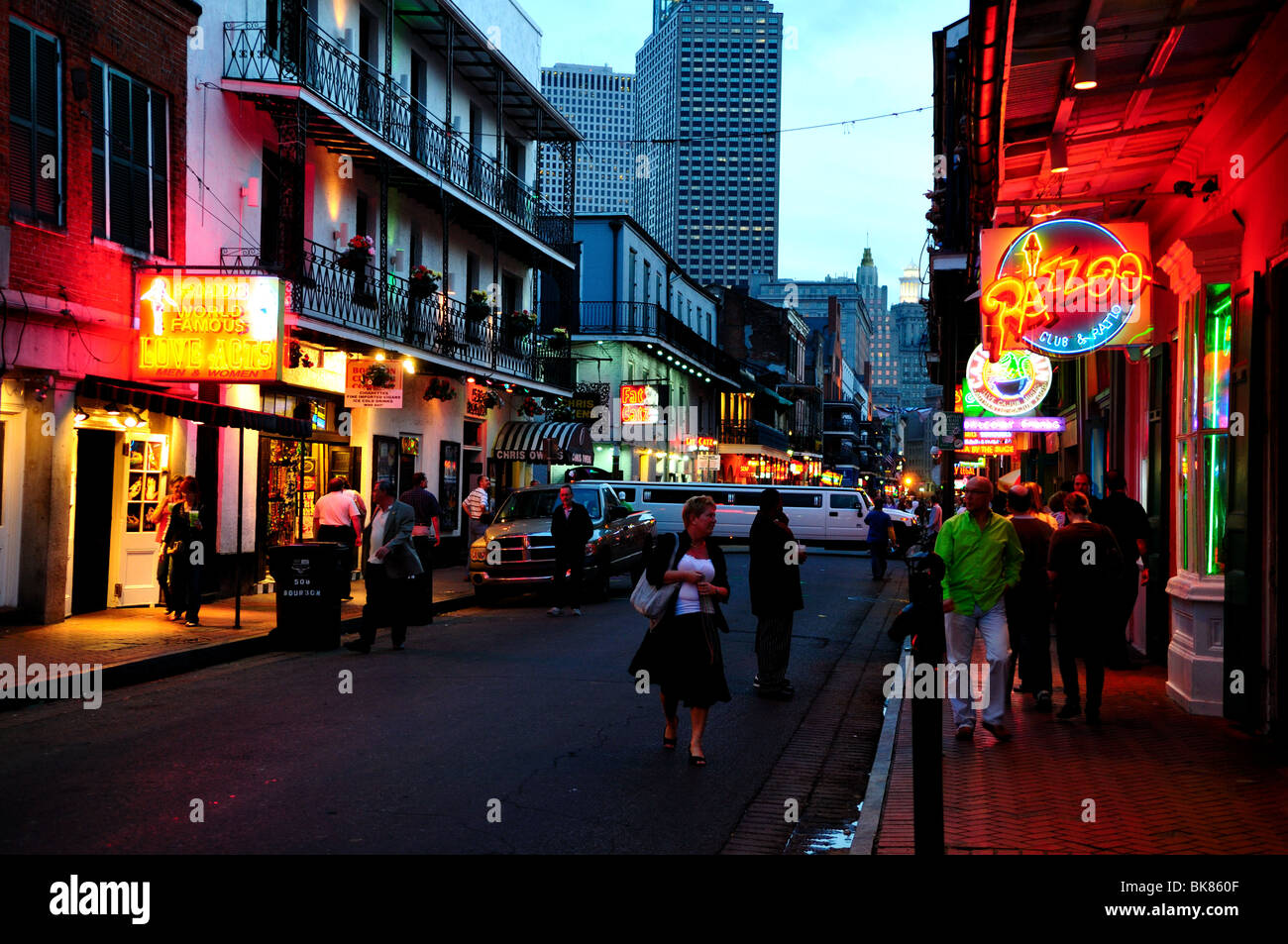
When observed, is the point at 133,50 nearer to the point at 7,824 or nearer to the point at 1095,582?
the point at 7,824

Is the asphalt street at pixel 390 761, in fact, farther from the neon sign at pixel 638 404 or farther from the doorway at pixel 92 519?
the neon sign at pixel 638 404

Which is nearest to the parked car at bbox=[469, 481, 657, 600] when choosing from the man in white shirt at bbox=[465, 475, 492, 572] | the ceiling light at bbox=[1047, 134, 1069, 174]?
the man in white shirt at bbox=[465, 475, 492, 572]

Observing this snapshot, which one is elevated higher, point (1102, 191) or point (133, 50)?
point (133, 50)

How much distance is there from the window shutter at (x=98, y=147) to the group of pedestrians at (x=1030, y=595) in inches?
443

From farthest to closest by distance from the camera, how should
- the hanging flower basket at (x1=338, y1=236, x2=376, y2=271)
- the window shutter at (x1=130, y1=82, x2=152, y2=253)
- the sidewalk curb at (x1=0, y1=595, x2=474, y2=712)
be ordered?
the hanging flower basket at (x1=338, y1=236, x2=376, y2=271) → the window shutter at (x1=130, y1=82, x2=152, y2=253) → the sidewalk curb at (x1=0, y1=595, x2=474, y2=712)

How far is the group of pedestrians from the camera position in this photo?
345 inches

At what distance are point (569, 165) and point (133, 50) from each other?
623 inches

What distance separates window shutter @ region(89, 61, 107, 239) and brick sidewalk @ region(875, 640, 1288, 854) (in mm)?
11446

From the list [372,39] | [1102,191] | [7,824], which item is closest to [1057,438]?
[1102,191]

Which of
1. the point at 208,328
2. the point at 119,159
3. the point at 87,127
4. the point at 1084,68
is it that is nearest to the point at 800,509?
the point at 208,328

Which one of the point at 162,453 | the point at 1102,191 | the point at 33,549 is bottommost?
the point at 33,549

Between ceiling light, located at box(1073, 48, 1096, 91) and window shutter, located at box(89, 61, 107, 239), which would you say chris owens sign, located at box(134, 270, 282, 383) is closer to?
window shutter, located at box(89, 61, 107, 239)

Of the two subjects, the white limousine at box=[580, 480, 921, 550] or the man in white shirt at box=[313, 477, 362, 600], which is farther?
the white limousine at box=[580, 480, 921, 550]

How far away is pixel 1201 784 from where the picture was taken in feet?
23.6
